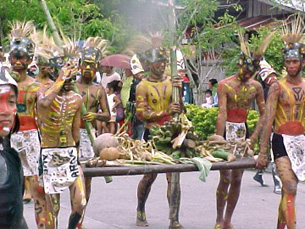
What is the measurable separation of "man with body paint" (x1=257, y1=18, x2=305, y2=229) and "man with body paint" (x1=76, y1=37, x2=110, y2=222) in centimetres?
203

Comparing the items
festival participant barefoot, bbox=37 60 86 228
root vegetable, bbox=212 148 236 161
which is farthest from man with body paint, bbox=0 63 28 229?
root vegetable, bbox=212 148 236 161

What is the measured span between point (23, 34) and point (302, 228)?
3887mm

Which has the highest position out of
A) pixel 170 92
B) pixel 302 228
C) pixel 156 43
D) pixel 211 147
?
pixel 156 43

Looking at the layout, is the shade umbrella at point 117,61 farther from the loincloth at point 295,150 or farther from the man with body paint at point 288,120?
the loincloth at point 295,150

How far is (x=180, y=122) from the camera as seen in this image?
26.6ft

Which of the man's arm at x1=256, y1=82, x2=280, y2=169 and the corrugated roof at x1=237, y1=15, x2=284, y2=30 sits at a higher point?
the corrugated roof at x1=237, y1=15, x2=284, y2=30

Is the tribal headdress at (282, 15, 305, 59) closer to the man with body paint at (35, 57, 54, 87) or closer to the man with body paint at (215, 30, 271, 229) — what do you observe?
the man with body paint at (215, 30, 271, 229)

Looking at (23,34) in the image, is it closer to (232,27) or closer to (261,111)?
(261,111)

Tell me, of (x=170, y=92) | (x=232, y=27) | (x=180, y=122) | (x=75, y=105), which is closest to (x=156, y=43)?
(x=170, y=92)

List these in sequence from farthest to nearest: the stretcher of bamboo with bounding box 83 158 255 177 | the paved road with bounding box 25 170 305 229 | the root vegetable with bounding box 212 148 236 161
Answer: the paved road with bounding box 25 170 305 229
the root vegetable with bounding box 212 148 236 161
the stretcher of bamboo with bounding box 83 158 255 177

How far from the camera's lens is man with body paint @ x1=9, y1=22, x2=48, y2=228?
24.7ft

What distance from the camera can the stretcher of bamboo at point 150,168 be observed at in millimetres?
6906

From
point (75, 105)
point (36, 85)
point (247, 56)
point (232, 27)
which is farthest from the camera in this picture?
point (232, 27)

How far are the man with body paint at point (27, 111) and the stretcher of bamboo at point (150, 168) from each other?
2.54ft
